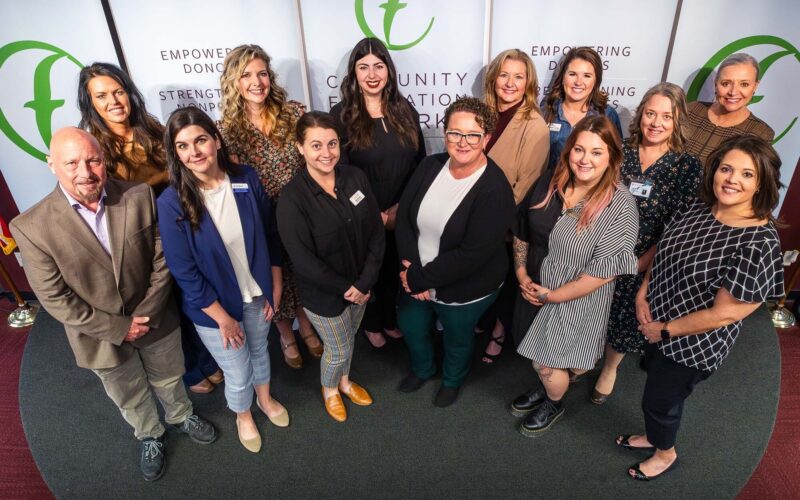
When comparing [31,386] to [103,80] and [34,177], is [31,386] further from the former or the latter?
[103,80]

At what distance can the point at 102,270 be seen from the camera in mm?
1933

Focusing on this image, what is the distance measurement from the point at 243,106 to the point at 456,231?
1.27 metres

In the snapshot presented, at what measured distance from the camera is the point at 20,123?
312 centimetres

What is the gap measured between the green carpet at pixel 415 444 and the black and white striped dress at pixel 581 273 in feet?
1.87

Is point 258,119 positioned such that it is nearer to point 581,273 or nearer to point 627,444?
point 581,273

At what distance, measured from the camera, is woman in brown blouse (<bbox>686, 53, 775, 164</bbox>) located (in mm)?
2623

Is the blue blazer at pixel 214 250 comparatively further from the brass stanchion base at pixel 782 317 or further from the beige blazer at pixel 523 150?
the brass stanchion base at pixel 782 317

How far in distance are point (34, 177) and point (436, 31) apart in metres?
2.99

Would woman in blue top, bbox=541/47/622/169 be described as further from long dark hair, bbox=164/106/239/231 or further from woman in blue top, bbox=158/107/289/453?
long dark hair, bbox=164/106/239/231

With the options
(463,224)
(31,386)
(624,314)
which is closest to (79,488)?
(31,386)

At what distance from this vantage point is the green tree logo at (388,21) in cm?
291

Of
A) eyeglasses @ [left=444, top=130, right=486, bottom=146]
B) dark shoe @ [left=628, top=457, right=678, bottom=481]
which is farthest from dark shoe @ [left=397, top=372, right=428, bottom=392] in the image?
eyeglasses @ [left=444, top=130, right=486, bottom=146]

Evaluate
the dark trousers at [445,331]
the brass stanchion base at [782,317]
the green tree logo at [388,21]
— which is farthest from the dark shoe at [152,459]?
the brass stanchion base at [782,317]

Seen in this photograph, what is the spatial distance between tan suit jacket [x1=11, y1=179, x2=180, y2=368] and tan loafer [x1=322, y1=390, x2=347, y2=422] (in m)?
1.00
